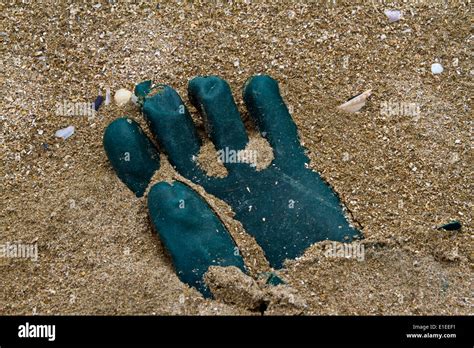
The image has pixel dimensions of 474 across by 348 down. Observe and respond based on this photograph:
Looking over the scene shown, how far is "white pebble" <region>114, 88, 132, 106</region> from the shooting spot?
240 cm

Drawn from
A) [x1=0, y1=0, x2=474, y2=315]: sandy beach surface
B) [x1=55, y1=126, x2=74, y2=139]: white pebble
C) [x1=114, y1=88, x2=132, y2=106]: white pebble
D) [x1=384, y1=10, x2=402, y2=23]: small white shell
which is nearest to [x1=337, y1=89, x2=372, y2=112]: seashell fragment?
[x1=0, y1=0, x2=474, y2=315]: sandy beach surface

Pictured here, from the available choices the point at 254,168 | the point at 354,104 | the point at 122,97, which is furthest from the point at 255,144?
the point at 122,97

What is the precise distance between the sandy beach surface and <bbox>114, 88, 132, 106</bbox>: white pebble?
0.02 metres

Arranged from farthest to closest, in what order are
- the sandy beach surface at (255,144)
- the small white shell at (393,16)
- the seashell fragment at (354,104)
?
the small white shell at (393,16), the seashell fragment at (354,104), the sandy beach surface at (255,144)

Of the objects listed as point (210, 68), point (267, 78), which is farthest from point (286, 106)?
point (210, 68)

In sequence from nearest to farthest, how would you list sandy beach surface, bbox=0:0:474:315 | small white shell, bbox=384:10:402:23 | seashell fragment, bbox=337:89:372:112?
sandy beach surface, bbox=0:0:474:315 < seashell fragment, bbox=337:89:372:112 < small white shell, bbox=384:10:402:23

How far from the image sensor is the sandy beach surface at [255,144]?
2.10 m

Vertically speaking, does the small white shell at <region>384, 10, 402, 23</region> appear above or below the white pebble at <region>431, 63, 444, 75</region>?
above

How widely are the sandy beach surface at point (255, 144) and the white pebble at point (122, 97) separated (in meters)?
0.02

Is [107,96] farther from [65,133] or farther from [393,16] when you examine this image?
[393,16]

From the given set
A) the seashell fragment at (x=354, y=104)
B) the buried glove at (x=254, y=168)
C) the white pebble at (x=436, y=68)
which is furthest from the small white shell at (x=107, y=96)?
the white pebble at (x=436, y=68)

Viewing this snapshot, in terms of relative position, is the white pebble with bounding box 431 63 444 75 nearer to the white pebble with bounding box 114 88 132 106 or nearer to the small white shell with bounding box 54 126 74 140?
the white pebble with bounding box 114 88 132 106

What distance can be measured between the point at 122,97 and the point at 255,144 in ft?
1.60

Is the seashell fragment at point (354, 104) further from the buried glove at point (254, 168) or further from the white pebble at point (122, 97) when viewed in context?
the white pebble at point (122, 97)
